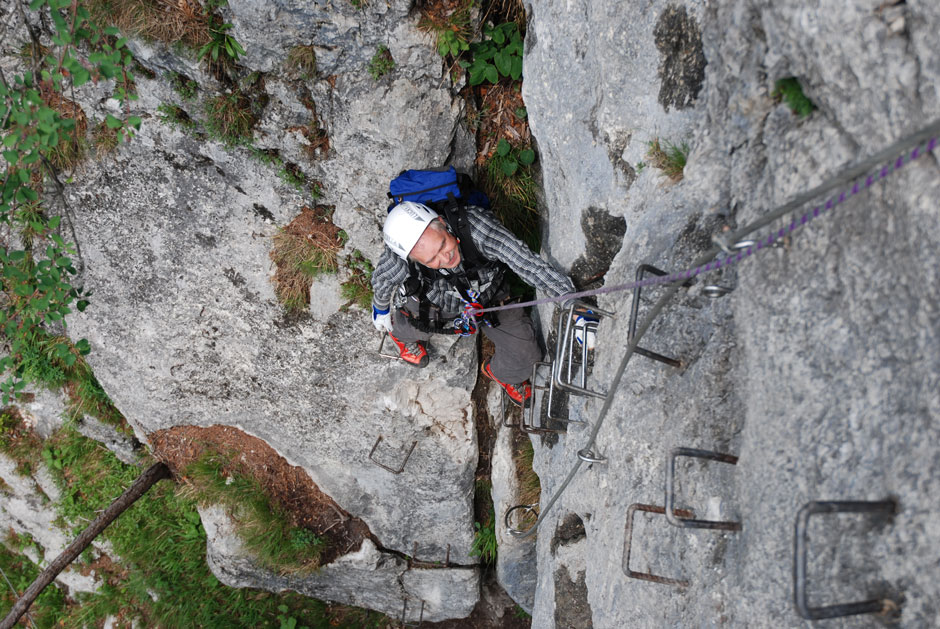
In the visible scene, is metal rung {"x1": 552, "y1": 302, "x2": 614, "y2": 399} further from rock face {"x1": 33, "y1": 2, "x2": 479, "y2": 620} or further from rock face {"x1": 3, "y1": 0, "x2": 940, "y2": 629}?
rock face {"x1": 33, "y1": 2, "x2": 479, "y2": 620}

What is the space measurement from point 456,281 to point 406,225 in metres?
0.81

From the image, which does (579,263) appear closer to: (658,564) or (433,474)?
(658,564)

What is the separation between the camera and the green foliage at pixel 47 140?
3.90m

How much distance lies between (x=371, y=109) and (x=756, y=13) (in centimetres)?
334

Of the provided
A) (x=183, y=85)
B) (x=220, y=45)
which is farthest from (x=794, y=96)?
(x=183, y=85)

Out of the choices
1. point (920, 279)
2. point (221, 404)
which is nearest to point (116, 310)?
point (221, 404)

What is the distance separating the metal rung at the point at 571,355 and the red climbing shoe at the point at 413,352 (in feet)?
5.18

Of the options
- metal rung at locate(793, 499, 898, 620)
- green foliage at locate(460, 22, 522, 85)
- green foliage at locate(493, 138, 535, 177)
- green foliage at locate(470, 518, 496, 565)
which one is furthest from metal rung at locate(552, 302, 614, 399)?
green foliage at locate(470, 518, 496, 565)

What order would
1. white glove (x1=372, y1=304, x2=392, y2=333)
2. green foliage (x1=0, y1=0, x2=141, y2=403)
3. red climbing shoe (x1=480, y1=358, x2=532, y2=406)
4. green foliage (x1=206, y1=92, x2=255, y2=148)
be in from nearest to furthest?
green foliage (x1=0, y1=0, x2=141, y2=403) → white glove (x1=372, y1=304, x2=392, y2=333) → green foliage (x1=206, y1=92, x2=255, y2=148) → red climbing shoe (x1=480, y1=358, x2=532, y2=406)

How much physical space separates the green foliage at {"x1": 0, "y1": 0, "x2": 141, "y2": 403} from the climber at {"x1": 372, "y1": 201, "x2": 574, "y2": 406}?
6.67 ft

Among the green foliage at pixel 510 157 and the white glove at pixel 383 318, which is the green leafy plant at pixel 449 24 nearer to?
the green foliage at pixel 510 157

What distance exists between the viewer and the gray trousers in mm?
5375

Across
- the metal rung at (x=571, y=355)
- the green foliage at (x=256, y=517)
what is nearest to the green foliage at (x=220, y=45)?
the metal rung at (x=571, y=355)

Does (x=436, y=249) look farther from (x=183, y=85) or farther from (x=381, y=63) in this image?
(x=183, y=85)
